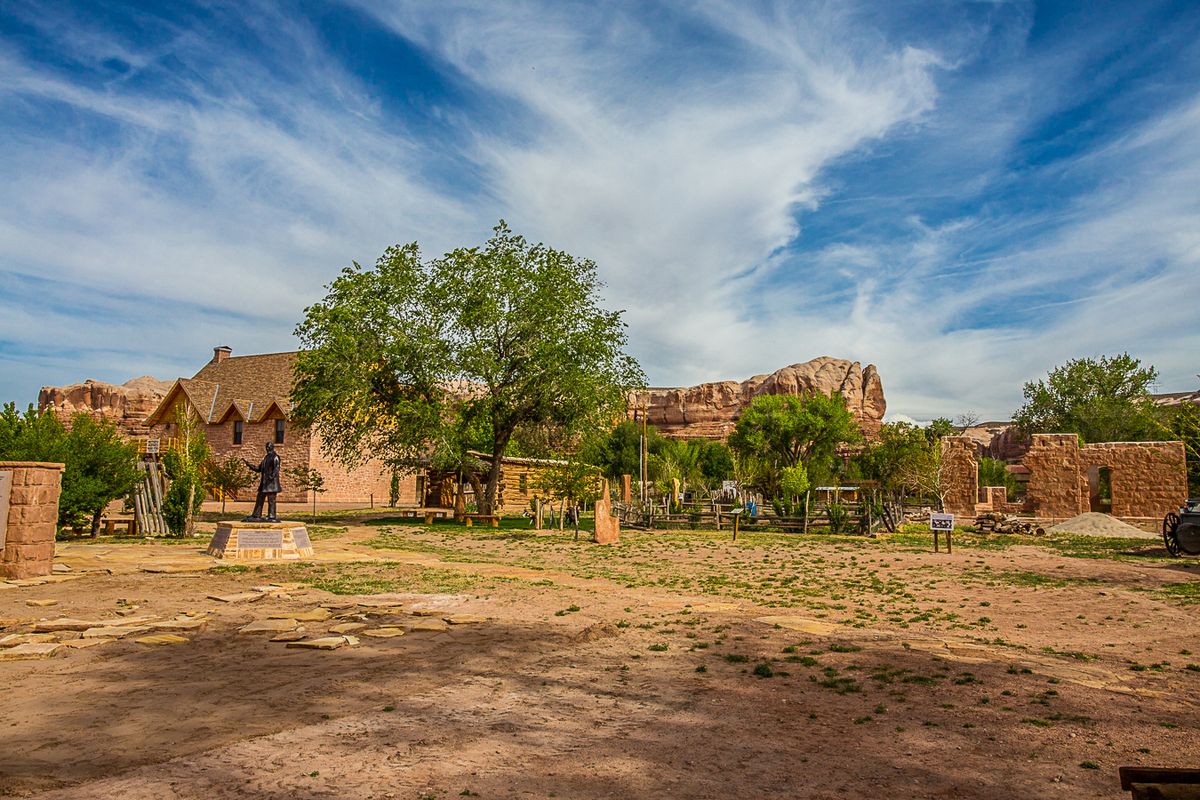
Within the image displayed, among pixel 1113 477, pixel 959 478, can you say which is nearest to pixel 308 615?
pixel 959 478

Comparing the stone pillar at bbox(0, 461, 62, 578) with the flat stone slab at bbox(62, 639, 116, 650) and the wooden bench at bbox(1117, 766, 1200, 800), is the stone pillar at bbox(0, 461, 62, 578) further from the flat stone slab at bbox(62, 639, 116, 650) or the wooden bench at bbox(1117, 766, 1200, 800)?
the wooden bench at bbox(1117, 766, 1200, 800)

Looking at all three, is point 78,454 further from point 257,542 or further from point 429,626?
point 429,626

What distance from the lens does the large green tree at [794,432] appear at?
189 feet

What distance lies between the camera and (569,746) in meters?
5.05

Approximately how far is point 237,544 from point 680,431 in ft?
321

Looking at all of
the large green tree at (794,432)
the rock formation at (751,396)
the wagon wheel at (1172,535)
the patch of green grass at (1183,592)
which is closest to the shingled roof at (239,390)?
the large green tree at (794,432)

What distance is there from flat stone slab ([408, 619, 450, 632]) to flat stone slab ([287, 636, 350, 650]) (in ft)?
3.34

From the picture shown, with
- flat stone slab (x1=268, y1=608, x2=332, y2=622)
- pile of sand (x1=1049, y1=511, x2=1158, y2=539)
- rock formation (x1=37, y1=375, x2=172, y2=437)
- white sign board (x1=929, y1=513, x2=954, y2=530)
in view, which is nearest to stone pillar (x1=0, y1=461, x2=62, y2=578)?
flat stone slab (x1=268, y1=608, x2=332, y2=622)

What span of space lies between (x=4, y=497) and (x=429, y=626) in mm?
8128

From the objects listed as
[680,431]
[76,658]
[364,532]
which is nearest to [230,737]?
[76,658]

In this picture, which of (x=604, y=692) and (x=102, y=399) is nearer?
(x=604, y=692)

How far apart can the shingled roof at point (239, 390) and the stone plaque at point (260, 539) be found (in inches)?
1321

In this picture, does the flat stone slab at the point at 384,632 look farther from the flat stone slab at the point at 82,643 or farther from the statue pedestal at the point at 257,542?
the statue pedestal at the point at 257,542

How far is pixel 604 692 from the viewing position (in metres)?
6.41
